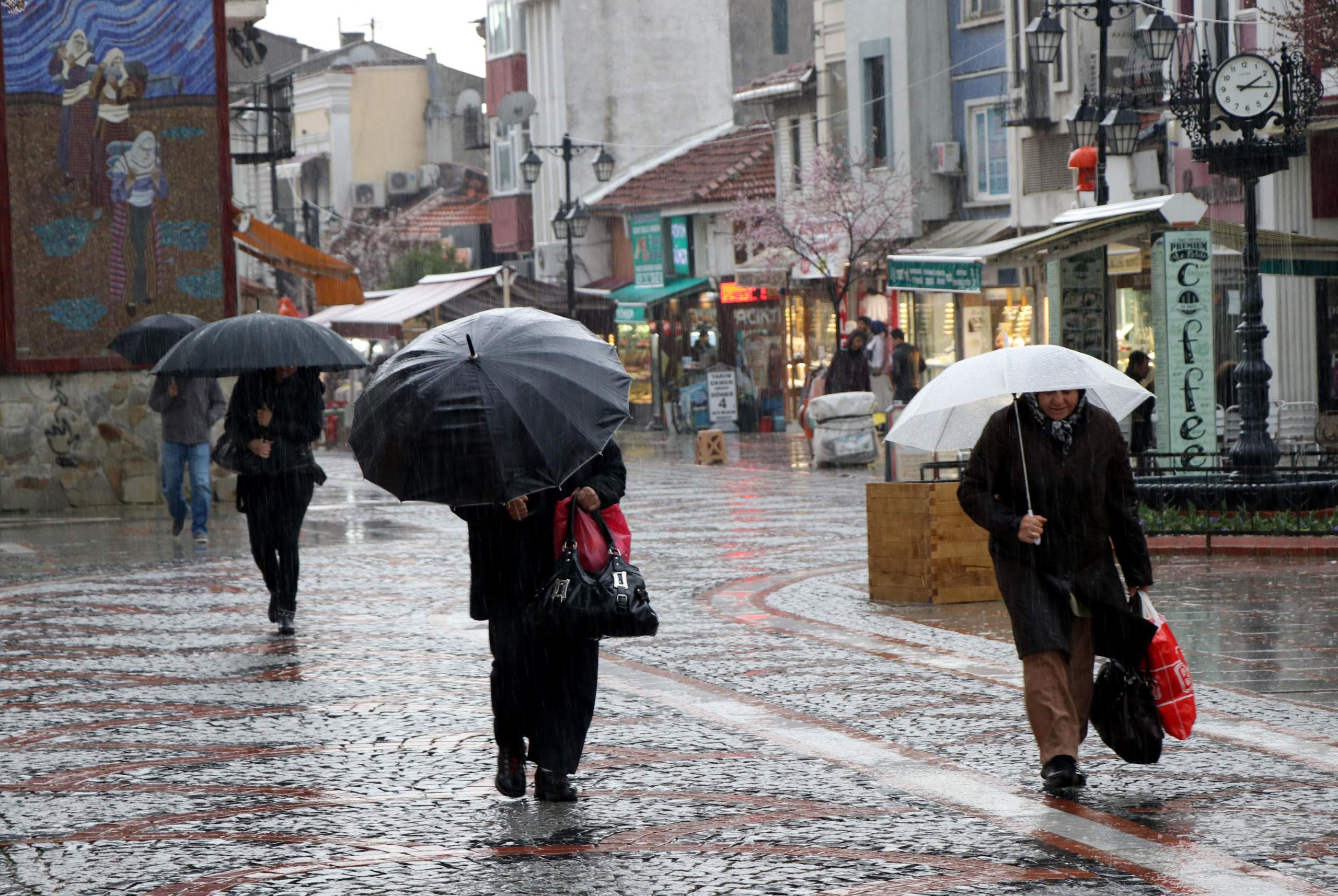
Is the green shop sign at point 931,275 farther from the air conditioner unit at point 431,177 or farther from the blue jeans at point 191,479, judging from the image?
the air conditioner unit at point 431,177

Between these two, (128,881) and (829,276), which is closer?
(128,881)

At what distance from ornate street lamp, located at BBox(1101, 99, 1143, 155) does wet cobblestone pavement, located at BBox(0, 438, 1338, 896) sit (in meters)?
9.84

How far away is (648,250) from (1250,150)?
→ 1273 inches

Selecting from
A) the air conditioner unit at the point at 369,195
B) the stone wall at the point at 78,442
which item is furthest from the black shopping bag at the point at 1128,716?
the air conditioner unit at the point at 369,195

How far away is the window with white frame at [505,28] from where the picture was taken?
57.1 meters

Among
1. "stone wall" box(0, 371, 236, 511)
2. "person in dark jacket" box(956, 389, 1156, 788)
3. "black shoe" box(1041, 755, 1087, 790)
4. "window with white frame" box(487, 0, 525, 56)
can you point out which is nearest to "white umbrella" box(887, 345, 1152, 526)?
"person in dark jacket" box(956, 389, 1156, 788)

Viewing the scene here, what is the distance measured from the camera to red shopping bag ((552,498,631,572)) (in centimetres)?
684

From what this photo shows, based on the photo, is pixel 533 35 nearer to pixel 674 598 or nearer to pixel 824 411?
pixel 824 411

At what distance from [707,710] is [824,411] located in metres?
18.5

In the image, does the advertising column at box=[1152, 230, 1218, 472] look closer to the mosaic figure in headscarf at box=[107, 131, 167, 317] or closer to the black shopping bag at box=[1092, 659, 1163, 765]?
the black shopping bag at box=[1092, 659, 1163, 765]

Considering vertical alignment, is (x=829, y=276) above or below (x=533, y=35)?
below

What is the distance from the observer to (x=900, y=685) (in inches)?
373

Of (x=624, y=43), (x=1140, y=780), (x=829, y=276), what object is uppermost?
(x=624, y=43)

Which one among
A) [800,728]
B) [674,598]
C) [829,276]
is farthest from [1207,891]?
[829,276]
